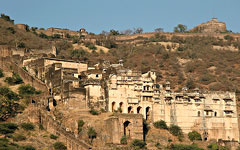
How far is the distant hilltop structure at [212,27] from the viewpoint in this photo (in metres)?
102

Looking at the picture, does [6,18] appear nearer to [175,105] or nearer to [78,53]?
[78,53]

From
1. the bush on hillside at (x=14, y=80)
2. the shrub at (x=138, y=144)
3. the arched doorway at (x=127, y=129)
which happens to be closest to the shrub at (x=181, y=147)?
the shrub at (x=138, y=144)

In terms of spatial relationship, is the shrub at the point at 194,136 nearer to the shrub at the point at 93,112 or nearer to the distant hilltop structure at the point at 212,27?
the shrub at the point at 93,112

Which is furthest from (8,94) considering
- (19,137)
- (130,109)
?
(130,109)

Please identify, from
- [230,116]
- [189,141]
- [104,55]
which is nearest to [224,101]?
[230,116]

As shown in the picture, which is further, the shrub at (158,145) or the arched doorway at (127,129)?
the shrub at (158,145)

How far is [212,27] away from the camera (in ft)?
336

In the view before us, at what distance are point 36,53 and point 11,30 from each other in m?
13.3

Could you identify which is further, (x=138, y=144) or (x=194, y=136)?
(x=194, y=136)

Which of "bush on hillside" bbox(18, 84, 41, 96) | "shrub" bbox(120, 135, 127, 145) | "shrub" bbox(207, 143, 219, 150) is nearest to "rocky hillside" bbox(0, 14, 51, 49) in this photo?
"bush on hillside" bbox(18, 84, 41, 96)

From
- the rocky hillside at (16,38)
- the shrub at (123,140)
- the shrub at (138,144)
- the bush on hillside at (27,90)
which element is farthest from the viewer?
the rocky hillside at (16,38)

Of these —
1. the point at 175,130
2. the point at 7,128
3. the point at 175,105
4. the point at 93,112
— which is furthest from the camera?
the point at 175,105

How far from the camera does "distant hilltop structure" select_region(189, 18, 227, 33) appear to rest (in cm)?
10212

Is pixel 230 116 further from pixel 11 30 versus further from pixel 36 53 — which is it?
pixel 11 30
